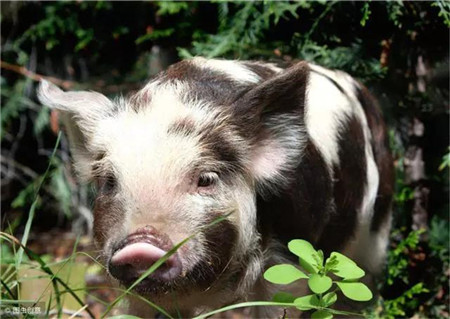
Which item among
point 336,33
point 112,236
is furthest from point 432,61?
point 112,236

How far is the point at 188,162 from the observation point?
2600mm

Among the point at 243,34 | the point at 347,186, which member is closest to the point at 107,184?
the point at 347,186

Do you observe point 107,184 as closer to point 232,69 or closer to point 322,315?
point 232,69

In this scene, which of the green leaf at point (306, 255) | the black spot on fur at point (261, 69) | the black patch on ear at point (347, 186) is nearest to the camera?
the green leaf at point (306, 255)

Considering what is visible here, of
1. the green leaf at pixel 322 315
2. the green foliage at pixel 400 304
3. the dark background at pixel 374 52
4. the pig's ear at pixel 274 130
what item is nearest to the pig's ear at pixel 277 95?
the pig's ear at pixel 274 130

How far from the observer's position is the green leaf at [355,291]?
2104 millimetres

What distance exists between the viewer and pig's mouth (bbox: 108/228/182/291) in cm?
225

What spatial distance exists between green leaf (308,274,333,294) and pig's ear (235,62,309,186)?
83cm

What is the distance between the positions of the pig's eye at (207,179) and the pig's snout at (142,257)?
1.18 ft

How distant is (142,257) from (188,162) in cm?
49

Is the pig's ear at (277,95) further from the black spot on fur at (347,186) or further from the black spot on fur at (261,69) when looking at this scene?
the black spot on fur at (347,186)

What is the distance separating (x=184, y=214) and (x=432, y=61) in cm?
212

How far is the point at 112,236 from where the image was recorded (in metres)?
→ 2.52

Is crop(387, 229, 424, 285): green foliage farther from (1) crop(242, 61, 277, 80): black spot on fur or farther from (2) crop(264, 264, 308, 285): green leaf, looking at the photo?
(2) crop(264, 264, 308, 285): green leaf
